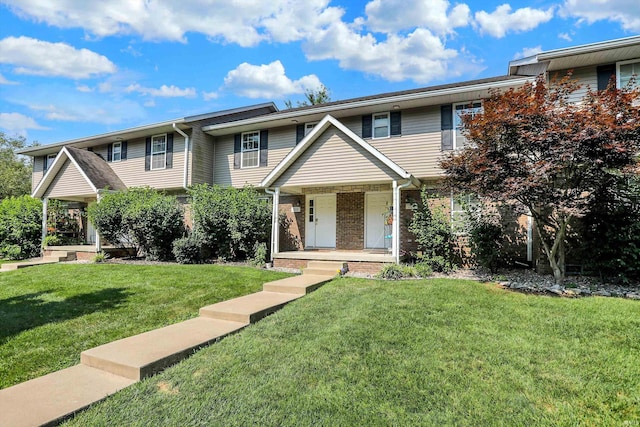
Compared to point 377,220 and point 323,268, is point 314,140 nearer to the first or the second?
point 377,220

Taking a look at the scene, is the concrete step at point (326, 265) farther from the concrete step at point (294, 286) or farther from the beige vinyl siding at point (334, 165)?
the beige vinyl siding at point (334, 165)

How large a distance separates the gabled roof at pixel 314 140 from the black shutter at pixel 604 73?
5.82 m

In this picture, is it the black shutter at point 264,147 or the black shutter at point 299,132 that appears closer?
the black shutter at point 299,132

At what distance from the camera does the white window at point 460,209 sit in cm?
961

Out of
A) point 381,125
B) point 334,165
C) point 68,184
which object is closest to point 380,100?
point 381,125

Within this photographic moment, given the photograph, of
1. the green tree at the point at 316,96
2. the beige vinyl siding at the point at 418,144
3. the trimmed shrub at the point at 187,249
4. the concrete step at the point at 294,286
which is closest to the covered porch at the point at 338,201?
the beige vinyl siding at the point at 418,144

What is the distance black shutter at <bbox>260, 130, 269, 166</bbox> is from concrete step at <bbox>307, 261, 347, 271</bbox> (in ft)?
17.6

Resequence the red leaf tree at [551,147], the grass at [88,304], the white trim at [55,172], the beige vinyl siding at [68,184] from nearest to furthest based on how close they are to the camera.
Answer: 1. the grass at [88,304]
2. the red leaf tree at [551,147]
3. the white trim at [55,172]
4. the beige vinyl siding at [68,184]

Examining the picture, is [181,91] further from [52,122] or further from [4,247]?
[52,122]

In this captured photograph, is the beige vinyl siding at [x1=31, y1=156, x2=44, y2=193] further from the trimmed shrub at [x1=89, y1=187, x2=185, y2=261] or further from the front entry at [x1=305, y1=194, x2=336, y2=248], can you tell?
the front entry at [x1=305, y1=194, x2=336, y2=248]

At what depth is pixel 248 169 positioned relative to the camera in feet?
A: 45.4

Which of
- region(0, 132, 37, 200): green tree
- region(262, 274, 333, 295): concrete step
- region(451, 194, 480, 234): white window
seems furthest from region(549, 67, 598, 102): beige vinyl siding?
region(0, 132, 37, 200): green tree

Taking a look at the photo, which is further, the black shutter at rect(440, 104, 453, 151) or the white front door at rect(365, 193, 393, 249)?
the white front door at rect(365, 193, 393, 249)

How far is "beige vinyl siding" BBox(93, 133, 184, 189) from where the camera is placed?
14047 millimetres
